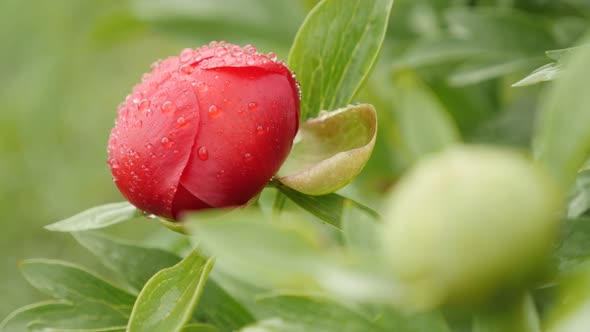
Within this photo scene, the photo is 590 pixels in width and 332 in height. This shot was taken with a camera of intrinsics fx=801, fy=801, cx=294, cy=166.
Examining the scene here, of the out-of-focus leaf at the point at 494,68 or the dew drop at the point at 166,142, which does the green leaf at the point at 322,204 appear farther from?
the out-of-focus leaf at the point at 494,68

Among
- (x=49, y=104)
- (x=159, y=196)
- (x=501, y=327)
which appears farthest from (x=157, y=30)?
(x=501, y=327)

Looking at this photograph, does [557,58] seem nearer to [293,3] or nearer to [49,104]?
[293,3]

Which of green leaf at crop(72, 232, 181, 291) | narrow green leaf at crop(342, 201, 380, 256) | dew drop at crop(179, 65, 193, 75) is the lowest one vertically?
green leaf at crop(72, 232, 181, 291)

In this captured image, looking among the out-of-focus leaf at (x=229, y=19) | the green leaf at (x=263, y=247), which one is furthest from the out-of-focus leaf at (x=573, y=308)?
the out-of-focus leaf at (x=229, y=19)

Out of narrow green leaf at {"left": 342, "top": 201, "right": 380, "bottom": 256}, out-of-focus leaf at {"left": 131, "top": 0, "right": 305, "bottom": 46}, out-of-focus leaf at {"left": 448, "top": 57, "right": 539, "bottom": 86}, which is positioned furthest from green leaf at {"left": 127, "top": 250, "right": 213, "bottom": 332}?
out-of-focus leaf at {"left": 131, "top": 0, "right": 305, "bottom": 46}

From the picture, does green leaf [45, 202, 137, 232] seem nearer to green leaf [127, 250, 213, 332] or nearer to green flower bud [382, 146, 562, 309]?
green leaf [127, 250, 213, 332]
